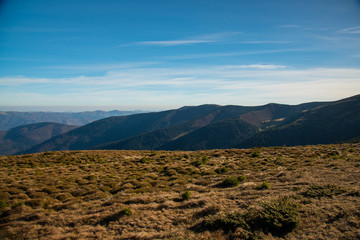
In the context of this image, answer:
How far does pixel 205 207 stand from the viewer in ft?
43.0

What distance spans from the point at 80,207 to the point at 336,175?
23089 mm

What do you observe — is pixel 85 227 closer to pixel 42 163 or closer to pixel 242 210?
pixel 242 210

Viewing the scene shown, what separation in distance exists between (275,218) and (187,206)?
19.5 ft

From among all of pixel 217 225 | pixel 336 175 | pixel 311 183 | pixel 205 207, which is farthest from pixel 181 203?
pixel 336 175

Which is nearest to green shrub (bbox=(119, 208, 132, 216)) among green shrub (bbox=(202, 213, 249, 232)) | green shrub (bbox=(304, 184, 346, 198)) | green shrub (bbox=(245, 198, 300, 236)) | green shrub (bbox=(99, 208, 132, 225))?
green shrub (bbox=(99, 208, 132, 225))

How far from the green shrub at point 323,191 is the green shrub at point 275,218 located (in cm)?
297

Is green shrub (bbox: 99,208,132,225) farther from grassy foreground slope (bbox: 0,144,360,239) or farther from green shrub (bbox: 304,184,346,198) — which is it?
green shrub (bbox: 304,184,346,198)

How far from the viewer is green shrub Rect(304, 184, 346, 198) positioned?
43.4 feet

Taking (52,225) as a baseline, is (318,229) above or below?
above

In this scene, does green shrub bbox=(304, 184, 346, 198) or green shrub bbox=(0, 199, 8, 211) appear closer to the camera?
green shrub bbox=(304, 184, 346, 198)

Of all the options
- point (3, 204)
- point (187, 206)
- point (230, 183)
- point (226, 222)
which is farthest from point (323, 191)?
point (3, 204)

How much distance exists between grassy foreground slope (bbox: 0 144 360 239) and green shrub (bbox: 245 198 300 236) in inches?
1.9

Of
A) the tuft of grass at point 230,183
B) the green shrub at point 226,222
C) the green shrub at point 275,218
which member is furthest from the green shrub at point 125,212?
the tuft of grass at point 230,183

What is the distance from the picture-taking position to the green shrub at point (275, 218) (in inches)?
392
